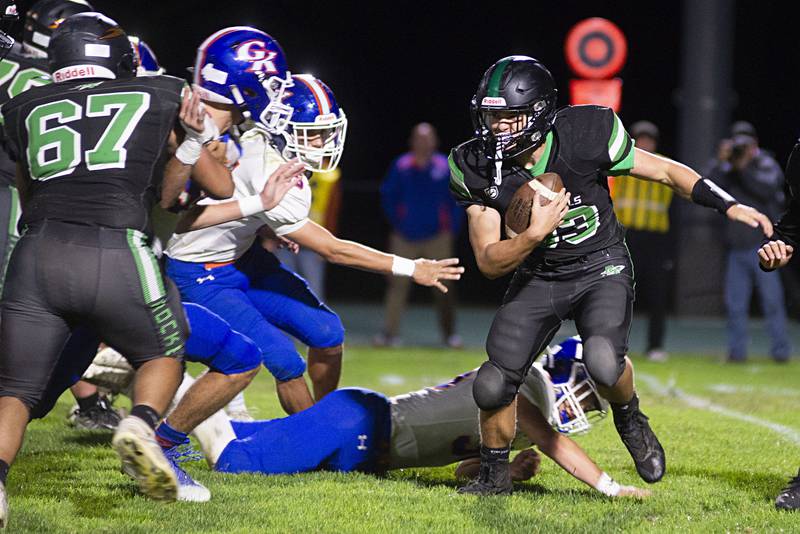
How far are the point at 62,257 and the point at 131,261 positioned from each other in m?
0.20

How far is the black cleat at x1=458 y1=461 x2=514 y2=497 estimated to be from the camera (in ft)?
13.9

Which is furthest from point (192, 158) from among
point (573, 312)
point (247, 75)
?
point (573, 312)

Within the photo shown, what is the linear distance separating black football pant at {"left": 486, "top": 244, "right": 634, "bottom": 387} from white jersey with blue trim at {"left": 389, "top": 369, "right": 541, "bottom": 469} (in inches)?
9.8

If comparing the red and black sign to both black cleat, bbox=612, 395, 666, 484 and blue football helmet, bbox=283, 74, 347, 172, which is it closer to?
blue football helmet, bbox=283, 74, 347, 172

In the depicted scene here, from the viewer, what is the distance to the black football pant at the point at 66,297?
3559 millimetres

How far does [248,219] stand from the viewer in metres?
4.96

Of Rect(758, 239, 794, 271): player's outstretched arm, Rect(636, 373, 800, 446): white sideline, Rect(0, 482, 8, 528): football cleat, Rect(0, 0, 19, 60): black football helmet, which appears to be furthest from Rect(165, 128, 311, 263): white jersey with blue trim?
Rect(636, 373, 800, 446): white sideline

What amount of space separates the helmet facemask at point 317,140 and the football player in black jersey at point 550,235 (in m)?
0.79

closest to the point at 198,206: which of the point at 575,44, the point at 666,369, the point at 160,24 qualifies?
the point at 666,369

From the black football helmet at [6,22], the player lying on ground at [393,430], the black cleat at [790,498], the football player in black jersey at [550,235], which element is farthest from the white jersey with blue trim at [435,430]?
the black football helmet at [6,22]

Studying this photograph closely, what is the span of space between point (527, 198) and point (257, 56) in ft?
4.39

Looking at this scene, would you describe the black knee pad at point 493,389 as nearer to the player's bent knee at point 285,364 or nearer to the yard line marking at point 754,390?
the player's bent knee at point 285,364

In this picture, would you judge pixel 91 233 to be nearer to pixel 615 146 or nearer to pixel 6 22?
pixel 6 22

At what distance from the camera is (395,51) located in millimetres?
23656
